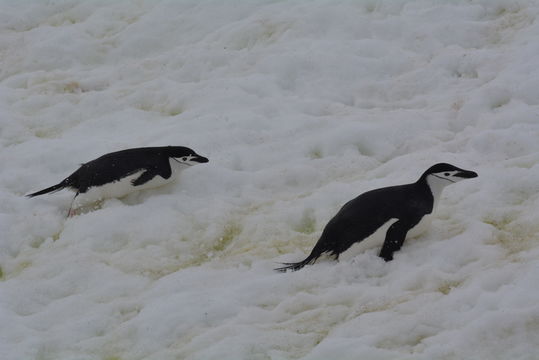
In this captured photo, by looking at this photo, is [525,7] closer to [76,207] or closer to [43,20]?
[76,207]

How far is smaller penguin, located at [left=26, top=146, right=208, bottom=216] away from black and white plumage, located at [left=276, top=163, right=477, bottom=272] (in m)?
1.91

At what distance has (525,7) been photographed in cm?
995

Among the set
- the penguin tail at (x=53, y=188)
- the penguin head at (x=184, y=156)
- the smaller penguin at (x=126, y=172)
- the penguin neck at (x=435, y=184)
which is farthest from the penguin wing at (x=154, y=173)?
the penguin neck at (x=435, y=184)

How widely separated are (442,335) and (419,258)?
1.13m

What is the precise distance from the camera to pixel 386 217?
593cm

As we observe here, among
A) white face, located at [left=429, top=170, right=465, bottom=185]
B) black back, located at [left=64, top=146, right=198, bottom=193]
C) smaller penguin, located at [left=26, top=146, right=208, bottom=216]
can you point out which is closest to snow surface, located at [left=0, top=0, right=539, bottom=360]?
smaller penguin, located at [left=26, top=146, right=208, bottom=216]

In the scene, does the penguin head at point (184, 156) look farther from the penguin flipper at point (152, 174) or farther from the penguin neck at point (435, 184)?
the penguin neck at point (435, 184)

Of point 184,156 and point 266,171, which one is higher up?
point 184,156

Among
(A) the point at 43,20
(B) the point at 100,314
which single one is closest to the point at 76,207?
(B) the point at 100,314

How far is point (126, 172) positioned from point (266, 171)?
142 centimetres

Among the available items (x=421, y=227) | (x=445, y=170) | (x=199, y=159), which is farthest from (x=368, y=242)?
(x=199, y=159)

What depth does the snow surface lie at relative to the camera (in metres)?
5.23

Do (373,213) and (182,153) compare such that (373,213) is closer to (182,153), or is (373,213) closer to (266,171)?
(266,171)

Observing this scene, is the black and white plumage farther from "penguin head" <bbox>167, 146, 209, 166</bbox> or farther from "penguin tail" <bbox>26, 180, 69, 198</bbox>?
"penguin tail" <bbox>26, 180, 69, 198</bbox>
